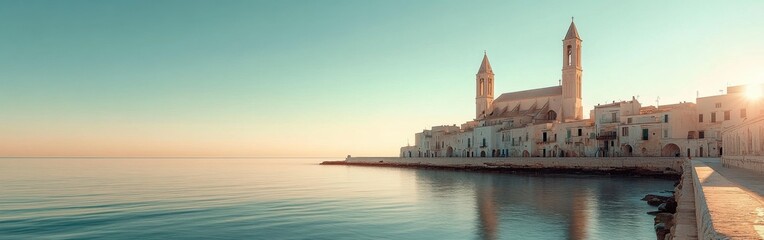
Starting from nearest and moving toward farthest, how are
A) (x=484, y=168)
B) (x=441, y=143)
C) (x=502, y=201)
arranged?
(x=502, y=201)
(x=484, y=168)
(x=441, y=143)

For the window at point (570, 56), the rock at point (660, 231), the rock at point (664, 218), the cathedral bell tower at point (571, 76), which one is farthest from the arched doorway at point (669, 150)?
the rock at point (660, 231)

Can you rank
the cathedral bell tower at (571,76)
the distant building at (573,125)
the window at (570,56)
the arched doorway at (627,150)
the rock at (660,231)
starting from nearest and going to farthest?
the rock at (660,231) → the distant building at (573,125) → the arched doorway at (627,150) → the cathedral bell tower at (571,76) → the window at (570,56)

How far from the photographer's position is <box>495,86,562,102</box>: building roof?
281 feet

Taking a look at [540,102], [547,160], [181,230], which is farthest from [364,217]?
[540,102]

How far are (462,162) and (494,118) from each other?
1366 centimetres

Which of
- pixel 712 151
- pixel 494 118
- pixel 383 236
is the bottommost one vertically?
pixel 383 236

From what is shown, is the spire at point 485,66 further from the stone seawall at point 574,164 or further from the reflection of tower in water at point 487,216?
the reflection of tower in water at point 487,216

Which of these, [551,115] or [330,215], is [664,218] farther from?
[551,115]

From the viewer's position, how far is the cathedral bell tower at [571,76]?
80188mm

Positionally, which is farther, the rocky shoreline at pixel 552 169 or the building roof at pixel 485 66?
the building roof at pixel 485 66

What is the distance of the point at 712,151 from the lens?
5300cm

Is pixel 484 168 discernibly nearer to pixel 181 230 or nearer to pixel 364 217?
pixel 364 217

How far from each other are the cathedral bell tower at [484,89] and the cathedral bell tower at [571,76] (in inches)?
722

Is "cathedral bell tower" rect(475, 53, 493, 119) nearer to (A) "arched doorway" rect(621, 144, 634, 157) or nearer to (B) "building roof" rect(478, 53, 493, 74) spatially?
(B) "building roof" rect(478, 53, 493, 74)
